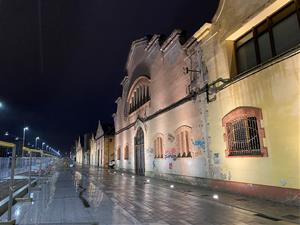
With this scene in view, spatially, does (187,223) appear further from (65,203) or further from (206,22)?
(206,22)

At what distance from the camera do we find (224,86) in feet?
40.6

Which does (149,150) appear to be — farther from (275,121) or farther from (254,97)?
(275,121)

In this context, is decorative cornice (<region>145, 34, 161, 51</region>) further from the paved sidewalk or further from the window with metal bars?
the paved sidewalk

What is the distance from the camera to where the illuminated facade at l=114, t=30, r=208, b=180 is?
15.3m

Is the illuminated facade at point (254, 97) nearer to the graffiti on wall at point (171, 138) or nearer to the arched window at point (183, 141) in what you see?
the arched window at point (183, 141)

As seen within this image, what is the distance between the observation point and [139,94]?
91.0 feet

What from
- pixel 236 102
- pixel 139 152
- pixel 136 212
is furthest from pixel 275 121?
pixel 139 152

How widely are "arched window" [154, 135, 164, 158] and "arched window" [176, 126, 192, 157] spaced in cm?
332

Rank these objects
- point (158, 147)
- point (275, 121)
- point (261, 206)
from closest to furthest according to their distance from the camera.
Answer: point (261, 206) < point (275, 121) < point (158, 147)

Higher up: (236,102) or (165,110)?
(165,110)

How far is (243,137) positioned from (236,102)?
1.60 m

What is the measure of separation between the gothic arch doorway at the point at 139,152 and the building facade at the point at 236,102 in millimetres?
5380

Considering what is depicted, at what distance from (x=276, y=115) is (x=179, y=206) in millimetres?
4868

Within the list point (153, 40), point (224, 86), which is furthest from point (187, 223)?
point (153, 40)
